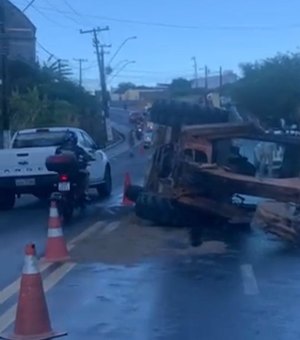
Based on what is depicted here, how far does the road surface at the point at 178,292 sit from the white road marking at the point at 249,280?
0.01 metres

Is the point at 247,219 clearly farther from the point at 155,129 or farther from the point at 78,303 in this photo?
the point at 78,303

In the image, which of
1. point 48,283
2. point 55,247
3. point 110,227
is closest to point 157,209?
point 110,227

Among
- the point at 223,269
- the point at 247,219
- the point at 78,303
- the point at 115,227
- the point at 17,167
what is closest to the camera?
the point at 78,303

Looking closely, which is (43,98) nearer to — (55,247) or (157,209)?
(157,209)

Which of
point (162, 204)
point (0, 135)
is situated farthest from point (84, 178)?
point (0, 135)

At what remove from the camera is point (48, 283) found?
43.1 ft

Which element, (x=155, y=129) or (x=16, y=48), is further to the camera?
(x=16, y=48)

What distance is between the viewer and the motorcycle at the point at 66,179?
21.0 m

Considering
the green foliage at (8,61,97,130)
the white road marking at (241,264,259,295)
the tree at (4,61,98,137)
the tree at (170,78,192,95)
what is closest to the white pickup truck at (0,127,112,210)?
the white road marking at (241,264,259,295)

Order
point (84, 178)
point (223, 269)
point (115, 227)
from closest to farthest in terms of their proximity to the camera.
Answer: point (223, 269) < point (115, 227) < point (84, 178)

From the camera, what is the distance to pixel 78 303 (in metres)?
11.7

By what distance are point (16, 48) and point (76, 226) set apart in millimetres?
79712

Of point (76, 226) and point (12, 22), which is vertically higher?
point (12, 22)

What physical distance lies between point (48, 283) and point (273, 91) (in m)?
59.7
